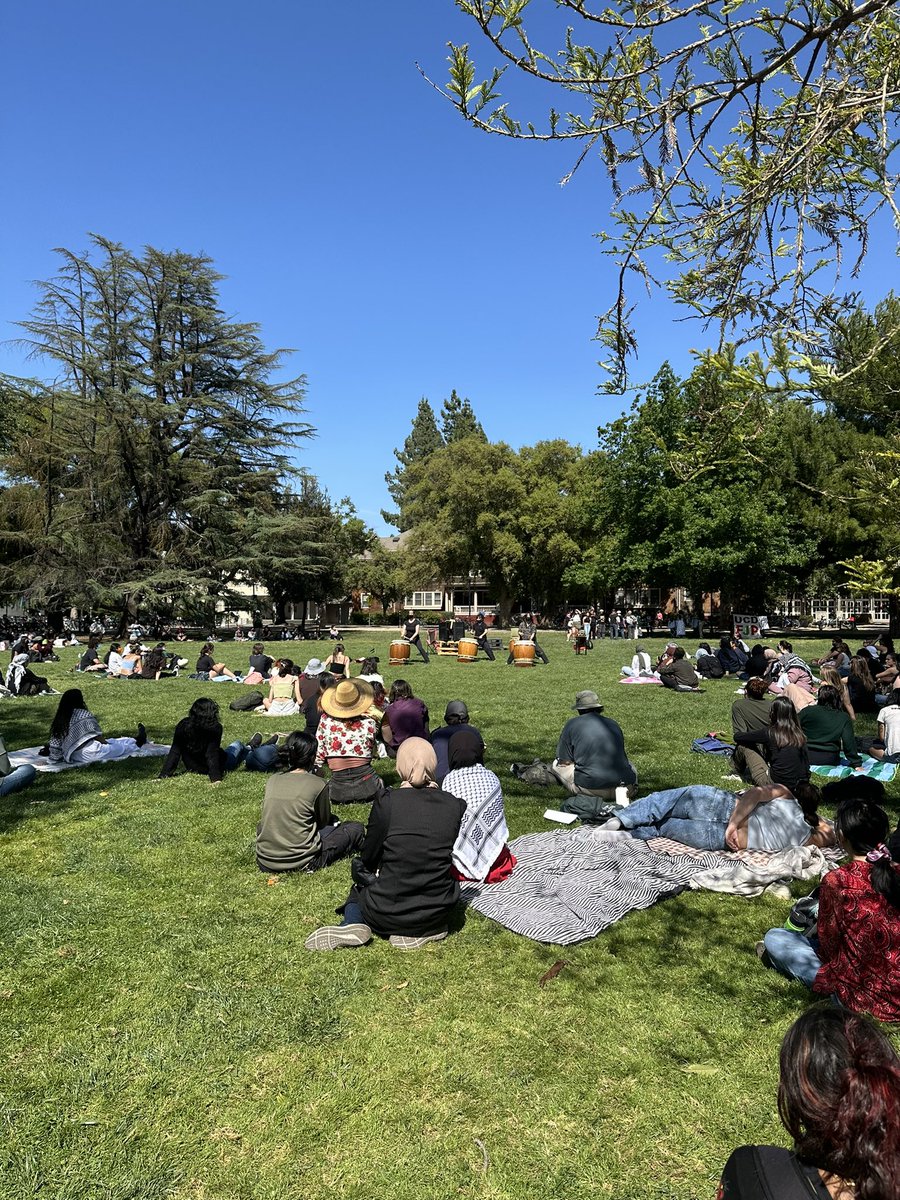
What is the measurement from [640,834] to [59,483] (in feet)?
133

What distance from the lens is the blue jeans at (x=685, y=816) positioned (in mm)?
6559

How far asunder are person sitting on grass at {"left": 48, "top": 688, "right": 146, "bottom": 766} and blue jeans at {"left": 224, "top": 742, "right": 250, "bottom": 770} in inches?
71.1

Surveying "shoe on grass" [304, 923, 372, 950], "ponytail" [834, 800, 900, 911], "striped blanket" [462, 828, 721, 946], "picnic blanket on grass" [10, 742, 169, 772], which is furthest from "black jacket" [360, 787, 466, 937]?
"picnic blanket on grass" [10, 742, 169, 772]

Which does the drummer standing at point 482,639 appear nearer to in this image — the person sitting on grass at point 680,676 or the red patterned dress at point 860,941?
the person sitting on grass at point 680,676

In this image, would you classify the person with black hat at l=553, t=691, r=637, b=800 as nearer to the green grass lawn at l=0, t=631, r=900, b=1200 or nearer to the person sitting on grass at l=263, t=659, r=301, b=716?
the green grass lawn at l=0, t=631, r=900, b=1200

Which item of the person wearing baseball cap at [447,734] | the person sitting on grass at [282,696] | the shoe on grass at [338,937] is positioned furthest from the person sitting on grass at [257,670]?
the shoe on grass at [338,937]

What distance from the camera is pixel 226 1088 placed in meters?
3.50

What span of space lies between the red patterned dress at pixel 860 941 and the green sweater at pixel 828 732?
562 centimetres

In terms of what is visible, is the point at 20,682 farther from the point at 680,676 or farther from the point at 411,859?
the point at 411,859

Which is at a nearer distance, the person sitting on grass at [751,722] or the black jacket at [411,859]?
the black jacket at [411,859]

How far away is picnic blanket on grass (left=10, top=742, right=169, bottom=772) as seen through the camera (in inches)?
388

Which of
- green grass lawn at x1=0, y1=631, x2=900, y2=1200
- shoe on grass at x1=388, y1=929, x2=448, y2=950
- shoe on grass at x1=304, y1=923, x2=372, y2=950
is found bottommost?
green grass lawn at x1=0, y1=631, x2=900, y2=1200

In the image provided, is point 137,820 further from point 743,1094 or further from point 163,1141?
point 743,1094

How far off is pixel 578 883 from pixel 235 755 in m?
5.69
